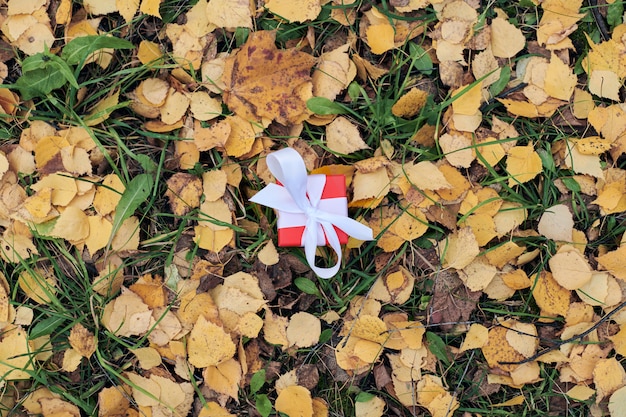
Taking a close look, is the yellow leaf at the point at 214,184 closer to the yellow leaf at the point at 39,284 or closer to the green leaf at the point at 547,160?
the yellow leaf at the point at 39,284

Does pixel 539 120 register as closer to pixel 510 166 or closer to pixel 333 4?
pixel 510 166

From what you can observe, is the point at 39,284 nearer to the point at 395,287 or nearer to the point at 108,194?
the point at 108,194

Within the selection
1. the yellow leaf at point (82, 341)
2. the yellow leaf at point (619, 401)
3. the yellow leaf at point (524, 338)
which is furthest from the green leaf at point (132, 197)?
the yellow leaf at point (619, 401)

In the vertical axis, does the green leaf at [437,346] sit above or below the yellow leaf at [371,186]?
below

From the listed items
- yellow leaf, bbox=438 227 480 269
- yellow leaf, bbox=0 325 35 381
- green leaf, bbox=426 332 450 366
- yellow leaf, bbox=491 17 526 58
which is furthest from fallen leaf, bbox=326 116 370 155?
yellow leaf, bbox=0 325 35 381

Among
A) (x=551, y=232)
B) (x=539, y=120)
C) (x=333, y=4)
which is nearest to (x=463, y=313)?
(x=551, y=232)

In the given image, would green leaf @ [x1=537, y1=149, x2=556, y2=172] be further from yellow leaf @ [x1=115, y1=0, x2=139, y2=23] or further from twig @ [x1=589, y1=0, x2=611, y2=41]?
yellow leaf @ [x1=115, y1=0, x2=139, y2=23]
